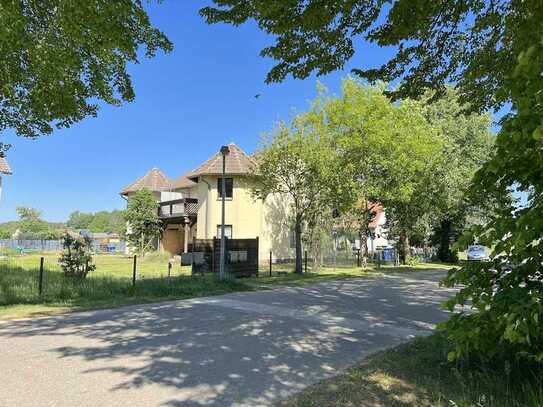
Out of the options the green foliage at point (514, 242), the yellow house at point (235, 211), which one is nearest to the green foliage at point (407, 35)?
the green foliage at point (514, 242)

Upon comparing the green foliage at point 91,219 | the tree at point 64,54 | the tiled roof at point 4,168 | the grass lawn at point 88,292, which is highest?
the green foliage at point 91,219

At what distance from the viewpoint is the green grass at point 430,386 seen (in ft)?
13.3

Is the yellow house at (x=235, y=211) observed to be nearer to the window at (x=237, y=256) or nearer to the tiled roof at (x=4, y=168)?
the window at (x=237, y=256)

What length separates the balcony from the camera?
112 ft

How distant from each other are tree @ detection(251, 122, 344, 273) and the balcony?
37.3 feet

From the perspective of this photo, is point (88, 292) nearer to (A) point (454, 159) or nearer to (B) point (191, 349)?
(B) point (191, 349)

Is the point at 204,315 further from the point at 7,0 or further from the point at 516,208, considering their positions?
the point at 516,208

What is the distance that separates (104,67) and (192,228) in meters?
24.6

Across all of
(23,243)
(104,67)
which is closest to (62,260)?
(104,67)

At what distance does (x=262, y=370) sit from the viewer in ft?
18.9

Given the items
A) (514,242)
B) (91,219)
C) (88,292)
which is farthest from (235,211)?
(91,219)

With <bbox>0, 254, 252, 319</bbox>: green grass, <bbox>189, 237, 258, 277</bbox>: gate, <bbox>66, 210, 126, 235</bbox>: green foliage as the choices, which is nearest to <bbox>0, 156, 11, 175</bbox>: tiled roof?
<bbox>0, 254, 252, 319</bbox>: green grass

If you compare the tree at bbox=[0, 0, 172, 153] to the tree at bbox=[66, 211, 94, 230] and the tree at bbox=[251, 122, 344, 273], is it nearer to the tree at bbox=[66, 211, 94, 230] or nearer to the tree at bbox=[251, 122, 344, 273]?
the tree at bbox=[251, 122, 344, 273]

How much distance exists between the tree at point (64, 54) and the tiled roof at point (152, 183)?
101 ft
